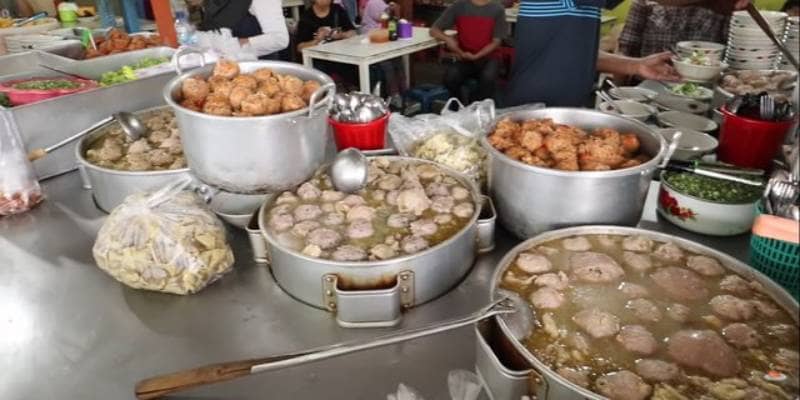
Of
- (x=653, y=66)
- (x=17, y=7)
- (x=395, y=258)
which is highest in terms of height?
(x=17, y=7)

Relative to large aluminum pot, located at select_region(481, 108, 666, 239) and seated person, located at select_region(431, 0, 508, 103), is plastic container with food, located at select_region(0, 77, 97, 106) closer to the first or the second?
large aluminum pot, located at select_region(481, 108, 666, 239)

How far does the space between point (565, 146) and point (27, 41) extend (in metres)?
3.73

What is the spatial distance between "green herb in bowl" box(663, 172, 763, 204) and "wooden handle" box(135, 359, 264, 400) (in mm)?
1154

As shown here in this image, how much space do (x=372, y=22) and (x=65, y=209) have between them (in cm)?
490

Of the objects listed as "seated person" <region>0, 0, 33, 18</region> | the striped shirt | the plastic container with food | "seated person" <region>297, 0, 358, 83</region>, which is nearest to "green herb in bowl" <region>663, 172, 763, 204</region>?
the striped shirt

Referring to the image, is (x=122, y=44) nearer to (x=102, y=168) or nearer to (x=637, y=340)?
(x=102, y=168)

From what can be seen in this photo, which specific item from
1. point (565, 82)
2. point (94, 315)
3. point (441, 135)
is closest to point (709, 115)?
point (565, 82)

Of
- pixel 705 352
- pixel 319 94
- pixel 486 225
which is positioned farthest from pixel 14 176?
pixel 705 352

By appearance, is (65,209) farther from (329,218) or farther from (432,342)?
(432,342)

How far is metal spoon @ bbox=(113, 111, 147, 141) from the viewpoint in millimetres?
1844

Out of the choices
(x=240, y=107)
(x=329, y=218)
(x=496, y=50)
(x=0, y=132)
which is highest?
(x=240, y=107)

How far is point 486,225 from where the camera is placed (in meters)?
1.38

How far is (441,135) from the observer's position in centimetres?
175

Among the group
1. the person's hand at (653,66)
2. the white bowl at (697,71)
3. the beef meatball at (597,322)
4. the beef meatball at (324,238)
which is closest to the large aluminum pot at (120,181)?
the beef meatball at (324,238)
